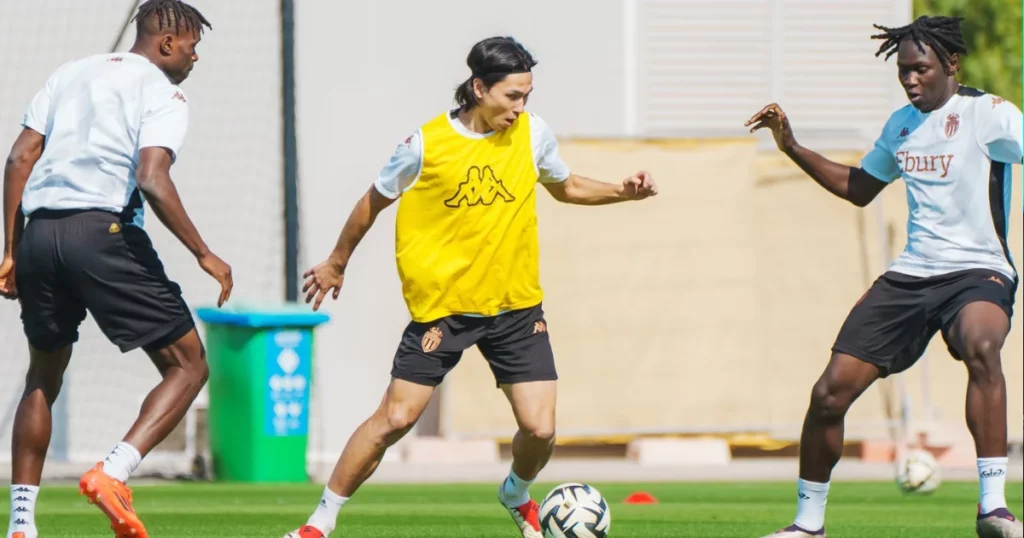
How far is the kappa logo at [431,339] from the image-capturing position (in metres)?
6.77

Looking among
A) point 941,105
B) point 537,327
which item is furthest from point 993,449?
point 537,327

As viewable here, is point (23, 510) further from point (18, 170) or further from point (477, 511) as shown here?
point (477, 511)

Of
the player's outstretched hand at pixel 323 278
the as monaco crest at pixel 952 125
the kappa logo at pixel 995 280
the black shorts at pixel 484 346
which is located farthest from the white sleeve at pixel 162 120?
the kappa logo at pixel 995 280

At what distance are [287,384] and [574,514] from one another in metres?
6.13

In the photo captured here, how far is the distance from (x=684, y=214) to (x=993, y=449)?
339 inches

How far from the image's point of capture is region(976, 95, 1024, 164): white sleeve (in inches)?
269

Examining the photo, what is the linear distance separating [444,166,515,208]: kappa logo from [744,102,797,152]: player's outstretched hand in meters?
1.19

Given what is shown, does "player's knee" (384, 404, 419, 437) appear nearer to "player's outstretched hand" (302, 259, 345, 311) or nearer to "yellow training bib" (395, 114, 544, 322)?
"yellow training bib" (395, 114, 544, 322)

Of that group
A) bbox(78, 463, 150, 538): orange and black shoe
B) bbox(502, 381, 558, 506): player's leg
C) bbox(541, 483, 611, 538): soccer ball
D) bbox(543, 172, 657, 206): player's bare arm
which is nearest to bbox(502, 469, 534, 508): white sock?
bbox(502, 381, 558, 506): player's leg

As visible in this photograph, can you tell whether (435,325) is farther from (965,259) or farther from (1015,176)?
(1015,176)

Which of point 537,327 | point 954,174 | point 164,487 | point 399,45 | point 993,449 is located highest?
point 399,45

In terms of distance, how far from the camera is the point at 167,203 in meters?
6.45

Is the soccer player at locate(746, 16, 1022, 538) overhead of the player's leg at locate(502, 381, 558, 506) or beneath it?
overhead

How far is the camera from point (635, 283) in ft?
50.1
